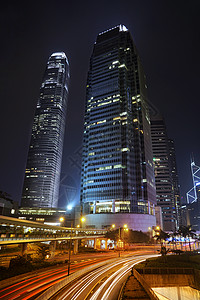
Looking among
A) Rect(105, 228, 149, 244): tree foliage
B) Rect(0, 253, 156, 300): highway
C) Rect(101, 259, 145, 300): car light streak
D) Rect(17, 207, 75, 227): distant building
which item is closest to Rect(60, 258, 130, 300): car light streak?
Rect(0, 253, 156, 300): highway

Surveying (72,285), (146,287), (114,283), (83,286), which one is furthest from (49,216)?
(146,287)

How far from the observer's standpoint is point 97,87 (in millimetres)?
171625

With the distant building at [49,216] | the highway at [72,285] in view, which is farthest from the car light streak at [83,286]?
the distant building at [49,216]

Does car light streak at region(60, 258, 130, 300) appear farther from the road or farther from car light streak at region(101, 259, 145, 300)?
car light streak at region(101, 259, 145, 300)

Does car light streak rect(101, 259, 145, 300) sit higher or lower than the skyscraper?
lower

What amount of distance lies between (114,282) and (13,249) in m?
46.6

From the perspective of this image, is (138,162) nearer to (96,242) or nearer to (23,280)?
(96,242)

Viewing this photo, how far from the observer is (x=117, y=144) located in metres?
145

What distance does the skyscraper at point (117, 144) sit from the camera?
436 feet

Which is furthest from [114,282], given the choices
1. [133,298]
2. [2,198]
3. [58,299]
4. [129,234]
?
[2,198]

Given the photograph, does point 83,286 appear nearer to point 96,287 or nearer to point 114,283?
point 96,287

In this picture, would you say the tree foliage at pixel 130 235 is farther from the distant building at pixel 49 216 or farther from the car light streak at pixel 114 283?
the distant building at pixel 49 216

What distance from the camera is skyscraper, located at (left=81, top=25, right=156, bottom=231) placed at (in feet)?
436

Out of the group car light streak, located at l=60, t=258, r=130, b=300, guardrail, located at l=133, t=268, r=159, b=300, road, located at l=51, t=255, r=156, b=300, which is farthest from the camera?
car light streak, located at l=60, t=258, r=130, b=300
